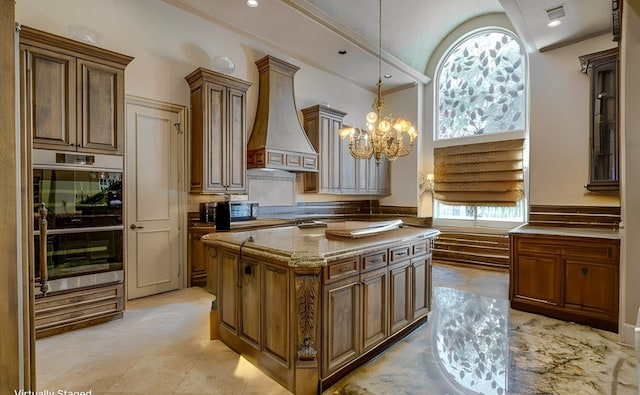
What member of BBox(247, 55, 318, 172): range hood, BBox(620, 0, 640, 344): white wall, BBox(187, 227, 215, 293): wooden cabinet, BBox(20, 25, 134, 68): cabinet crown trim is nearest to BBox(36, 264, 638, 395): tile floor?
BBox(620, 0, 640, 344): white wall

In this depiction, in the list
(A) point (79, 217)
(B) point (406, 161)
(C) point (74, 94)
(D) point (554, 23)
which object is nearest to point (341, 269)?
(A) point (79, 217)

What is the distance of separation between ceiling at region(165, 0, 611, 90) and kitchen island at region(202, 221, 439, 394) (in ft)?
10.5

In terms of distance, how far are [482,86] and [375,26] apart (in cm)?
246

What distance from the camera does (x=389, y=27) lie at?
552cm

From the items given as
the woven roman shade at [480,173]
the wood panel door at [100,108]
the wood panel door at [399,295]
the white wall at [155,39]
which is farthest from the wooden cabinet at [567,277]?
the wood panel door at [100,108]

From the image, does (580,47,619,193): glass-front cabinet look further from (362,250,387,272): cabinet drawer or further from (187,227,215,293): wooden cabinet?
(187,227,215,293): wooden cabinet

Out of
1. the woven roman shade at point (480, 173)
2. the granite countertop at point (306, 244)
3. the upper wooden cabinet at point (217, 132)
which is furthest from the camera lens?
the woven roman shade at point (480, 173)

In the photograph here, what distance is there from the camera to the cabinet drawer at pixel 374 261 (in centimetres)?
229

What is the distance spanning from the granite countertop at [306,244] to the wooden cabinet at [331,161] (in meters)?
2.86

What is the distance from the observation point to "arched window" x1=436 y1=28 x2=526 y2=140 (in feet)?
18.4

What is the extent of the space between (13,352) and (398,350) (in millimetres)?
→ 2469

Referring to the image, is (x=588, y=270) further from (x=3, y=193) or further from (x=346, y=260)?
(x=3, y=193)

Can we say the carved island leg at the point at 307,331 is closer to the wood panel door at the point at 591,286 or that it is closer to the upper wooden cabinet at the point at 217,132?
the upper wooden cabinet at the point at 217,132

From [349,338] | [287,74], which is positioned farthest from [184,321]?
[287,74]
